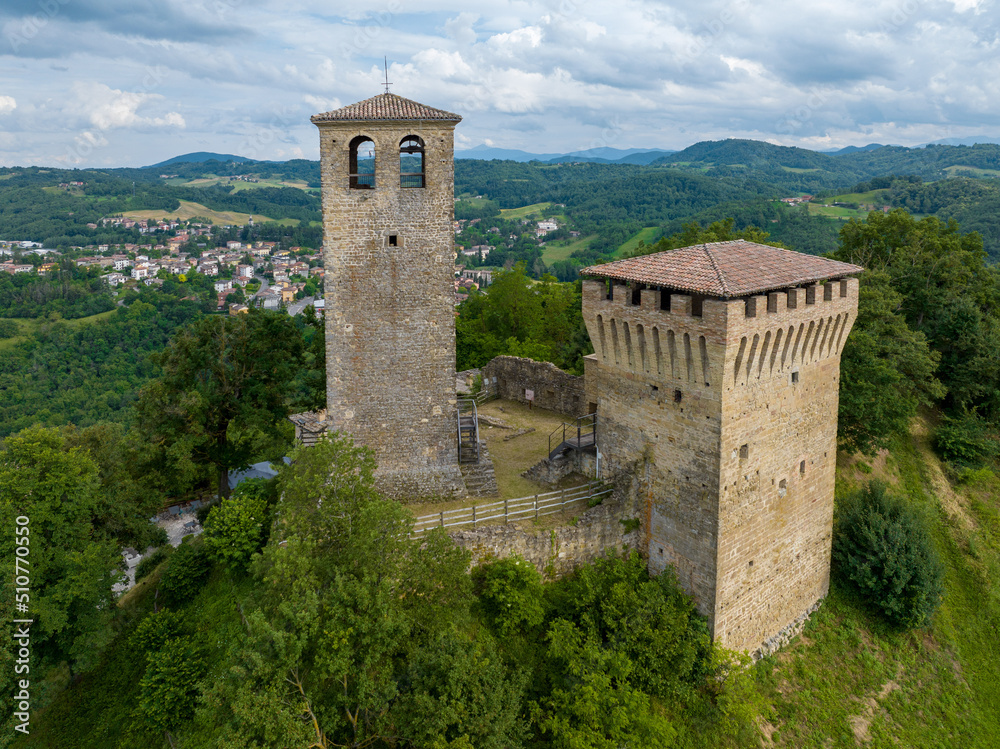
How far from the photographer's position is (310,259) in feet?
408

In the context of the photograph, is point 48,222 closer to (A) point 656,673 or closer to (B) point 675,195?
(B) point 675,195

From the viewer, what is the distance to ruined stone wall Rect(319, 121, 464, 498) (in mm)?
16656

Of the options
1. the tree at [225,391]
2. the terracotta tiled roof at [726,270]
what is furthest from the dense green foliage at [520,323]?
the terracotta tiled roof at [726,270]

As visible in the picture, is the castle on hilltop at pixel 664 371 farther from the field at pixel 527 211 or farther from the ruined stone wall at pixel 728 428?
the field at pixel 527 211

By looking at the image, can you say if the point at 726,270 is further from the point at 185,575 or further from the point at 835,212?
the point at 835,212

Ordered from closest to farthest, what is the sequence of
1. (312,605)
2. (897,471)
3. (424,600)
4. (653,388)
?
(312,605), (424,600), (653,388), (897,471)

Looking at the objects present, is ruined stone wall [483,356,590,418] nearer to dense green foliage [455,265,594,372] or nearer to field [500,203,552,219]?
dense green foliage [455,265,594,372]

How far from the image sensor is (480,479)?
18.9 metres

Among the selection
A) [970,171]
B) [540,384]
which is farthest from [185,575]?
[970,171]

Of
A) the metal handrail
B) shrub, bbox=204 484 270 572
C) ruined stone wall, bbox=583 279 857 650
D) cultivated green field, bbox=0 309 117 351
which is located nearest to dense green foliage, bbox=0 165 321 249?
cultivated green field, bbox=0 309 117 351

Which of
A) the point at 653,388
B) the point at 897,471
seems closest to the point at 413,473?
the point at 653,388

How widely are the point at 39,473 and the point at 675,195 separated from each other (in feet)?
411

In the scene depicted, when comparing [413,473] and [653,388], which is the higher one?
[653,388]

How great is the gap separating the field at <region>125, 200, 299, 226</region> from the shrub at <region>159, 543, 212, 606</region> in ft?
491
